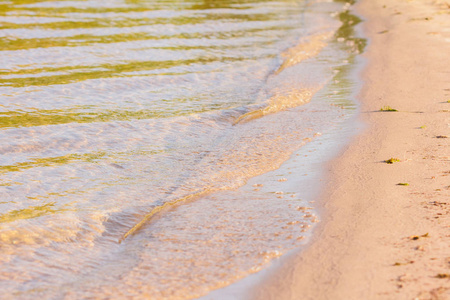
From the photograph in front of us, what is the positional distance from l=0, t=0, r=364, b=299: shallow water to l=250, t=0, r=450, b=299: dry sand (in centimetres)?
34

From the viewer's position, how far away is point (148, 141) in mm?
7047

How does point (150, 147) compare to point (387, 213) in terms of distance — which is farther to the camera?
point (150, 147)

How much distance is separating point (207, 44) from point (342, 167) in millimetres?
8254

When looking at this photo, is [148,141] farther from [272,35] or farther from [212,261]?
[272,35]

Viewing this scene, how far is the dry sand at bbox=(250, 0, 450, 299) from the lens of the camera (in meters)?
3.65

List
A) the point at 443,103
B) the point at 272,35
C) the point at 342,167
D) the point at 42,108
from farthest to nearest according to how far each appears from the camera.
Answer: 1. the point at 272,35
2. the point at 42,108
3. the point at 443,103
4. the point at 342,167

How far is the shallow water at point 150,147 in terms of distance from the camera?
419cm

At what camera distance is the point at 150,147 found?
683cm

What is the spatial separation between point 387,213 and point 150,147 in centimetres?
322

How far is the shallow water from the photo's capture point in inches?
165

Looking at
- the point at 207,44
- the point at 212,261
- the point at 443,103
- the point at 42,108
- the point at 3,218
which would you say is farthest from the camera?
the point at 207,44

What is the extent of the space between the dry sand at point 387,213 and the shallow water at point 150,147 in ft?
1.11

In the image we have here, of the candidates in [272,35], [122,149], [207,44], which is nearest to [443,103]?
[122,149]

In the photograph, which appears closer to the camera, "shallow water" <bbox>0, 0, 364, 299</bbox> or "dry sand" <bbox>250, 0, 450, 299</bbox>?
"dry sand" <bbox>250, 0, 450, 299</bbox>
